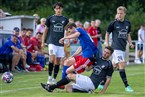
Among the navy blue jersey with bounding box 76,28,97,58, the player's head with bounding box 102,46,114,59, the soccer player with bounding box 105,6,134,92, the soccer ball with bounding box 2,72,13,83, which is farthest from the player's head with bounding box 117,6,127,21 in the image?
the soccer ball with bounding box 2,72,13,83

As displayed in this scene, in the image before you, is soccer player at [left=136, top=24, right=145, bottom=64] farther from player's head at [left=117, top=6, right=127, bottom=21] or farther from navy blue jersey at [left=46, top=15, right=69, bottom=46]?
player's head at [left=117, top=6, right=127, bottom=21]

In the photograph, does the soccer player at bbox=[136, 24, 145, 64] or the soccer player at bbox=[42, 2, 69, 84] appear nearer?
the soccer player at bbox=[42, 2, 69, 84]

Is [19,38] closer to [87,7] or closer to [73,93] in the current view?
[73,93]

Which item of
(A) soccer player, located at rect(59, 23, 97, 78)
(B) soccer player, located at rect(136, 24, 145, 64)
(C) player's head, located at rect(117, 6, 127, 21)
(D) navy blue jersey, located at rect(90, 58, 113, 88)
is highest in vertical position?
(C) player's head, located at rect(117, 6, 127, 21)

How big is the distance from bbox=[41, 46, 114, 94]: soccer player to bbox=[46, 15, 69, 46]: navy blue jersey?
231 centimetres

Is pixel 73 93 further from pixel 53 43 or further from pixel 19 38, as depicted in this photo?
pixel 19 38

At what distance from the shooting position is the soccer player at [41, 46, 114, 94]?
13.4m

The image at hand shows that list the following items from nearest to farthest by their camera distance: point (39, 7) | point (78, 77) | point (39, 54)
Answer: point (78, 77) → point (39, 54) → point (39, 7)

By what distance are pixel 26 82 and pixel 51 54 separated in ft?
5.35

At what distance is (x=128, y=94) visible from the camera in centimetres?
1359

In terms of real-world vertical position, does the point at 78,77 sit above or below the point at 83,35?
below

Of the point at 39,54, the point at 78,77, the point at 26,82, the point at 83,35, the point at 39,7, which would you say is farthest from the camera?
the point at 39,7

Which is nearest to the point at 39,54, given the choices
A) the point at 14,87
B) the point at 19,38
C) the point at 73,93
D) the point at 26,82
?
the point at 19,38

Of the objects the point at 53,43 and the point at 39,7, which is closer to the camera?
the point at 53,43
